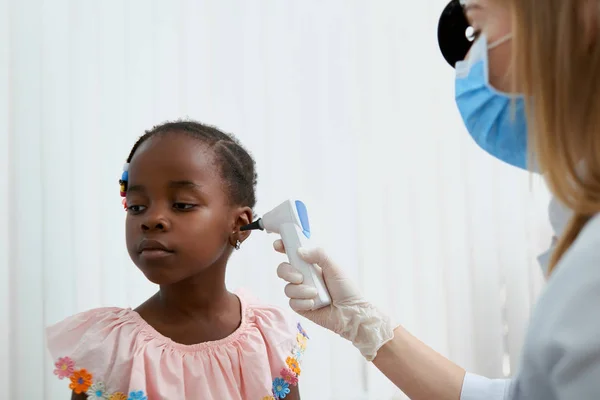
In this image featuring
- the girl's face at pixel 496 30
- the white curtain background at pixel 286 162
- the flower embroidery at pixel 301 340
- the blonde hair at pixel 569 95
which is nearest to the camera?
the blonde hair at pixel 569 95

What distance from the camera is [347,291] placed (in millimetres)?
1242

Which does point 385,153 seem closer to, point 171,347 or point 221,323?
point 221,323

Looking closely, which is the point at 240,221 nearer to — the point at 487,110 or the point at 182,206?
the point at 182,206

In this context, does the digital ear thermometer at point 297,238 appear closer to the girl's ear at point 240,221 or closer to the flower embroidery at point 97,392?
the girl's ear at point 240,221

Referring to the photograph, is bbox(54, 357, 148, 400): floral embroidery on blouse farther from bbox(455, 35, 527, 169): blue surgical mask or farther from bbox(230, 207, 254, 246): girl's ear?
bbox(455, 35, 527, 169): blue surgical mask

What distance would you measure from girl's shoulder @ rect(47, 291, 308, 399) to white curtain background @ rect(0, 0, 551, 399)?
1.14 feet

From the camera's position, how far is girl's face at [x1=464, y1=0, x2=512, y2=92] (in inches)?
34.6

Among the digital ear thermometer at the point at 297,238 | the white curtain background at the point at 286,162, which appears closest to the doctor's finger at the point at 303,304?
the digital ear thermometer at the point at 297,238

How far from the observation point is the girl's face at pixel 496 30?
879mm

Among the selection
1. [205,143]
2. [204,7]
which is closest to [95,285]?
[205,143]

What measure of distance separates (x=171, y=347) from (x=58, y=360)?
0.21m

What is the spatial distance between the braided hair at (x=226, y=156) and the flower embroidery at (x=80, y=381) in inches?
14.7

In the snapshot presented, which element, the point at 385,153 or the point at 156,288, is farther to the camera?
the point at 385,153

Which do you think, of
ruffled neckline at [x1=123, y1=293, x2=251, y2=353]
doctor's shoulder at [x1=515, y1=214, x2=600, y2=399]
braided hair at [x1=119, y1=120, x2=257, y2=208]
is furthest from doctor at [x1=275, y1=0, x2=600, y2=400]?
ruffled neckline at [x1=123, y1=293, x2=251, y2=353]
